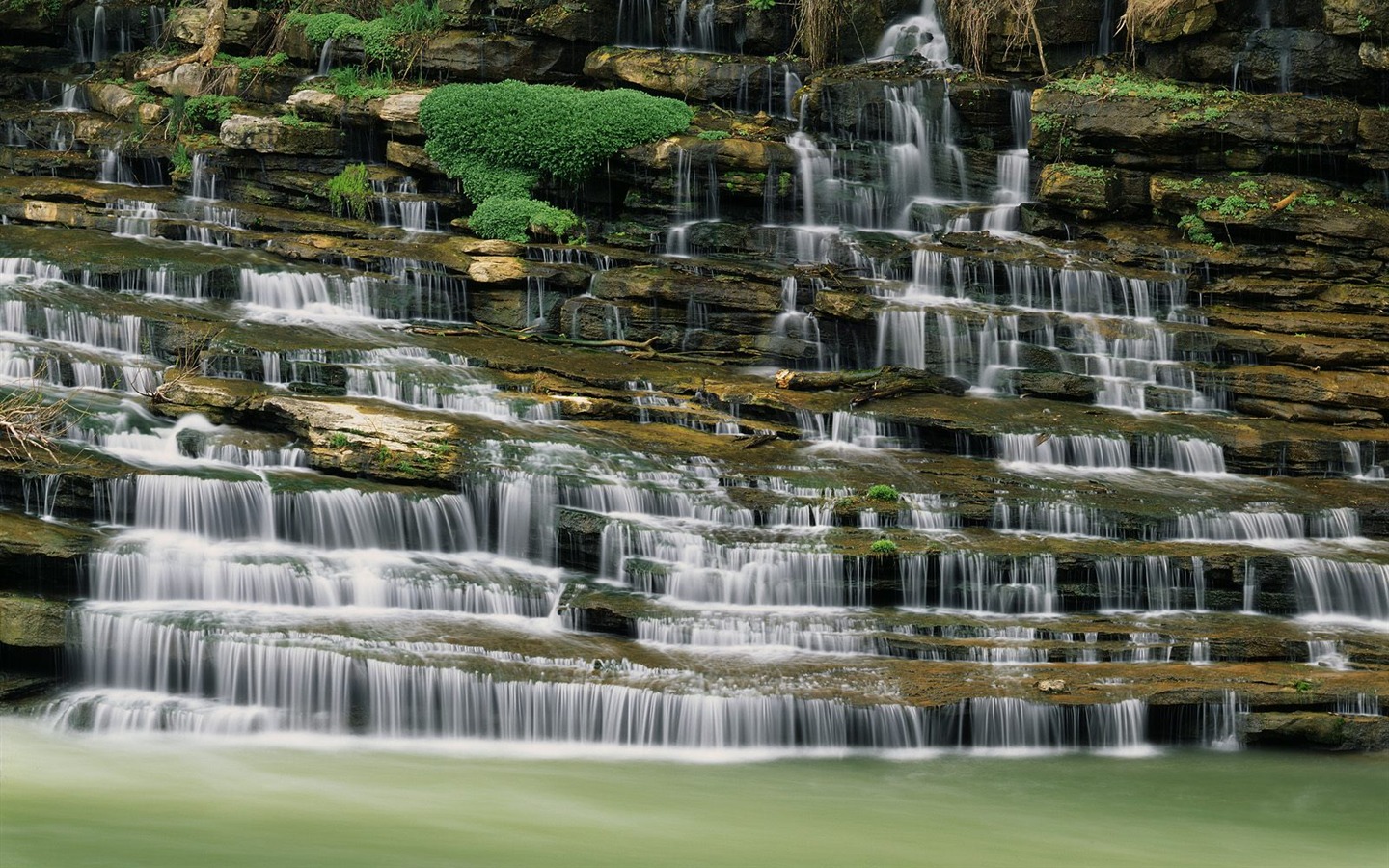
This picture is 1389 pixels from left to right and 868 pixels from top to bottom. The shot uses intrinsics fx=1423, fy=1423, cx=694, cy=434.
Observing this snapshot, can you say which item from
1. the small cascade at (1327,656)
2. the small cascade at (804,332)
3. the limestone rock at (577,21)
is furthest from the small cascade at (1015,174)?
the small cascade at (1327,656)

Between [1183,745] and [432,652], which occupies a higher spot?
[432,652]

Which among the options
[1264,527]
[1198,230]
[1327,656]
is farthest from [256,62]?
[1327,656]

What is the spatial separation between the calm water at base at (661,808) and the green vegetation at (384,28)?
1698cm

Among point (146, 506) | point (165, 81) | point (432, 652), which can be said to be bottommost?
point (432, 652)

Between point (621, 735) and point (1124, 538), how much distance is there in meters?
6.43

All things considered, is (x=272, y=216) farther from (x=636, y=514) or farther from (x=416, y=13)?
(x=636, y=514)

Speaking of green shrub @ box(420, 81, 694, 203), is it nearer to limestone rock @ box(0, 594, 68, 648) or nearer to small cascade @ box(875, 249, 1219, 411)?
small cascade @ box(875, 249, 1219, 411)

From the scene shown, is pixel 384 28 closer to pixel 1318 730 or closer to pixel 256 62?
pixel 256 62

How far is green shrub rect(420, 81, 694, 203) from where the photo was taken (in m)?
23.2

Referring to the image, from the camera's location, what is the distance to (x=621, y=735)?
39.3ft

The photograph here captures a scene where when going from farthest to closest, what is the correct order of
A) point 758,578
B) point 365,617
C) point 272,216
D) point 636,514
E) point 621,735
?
1. point 272,216
2. point 636,514
3. point 758,578
4. point 365,617
5. point 621,735

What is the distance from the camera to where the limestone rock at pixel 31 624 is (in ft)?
38.8

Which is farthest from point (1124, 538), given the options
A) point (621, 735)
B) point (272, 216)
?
point (272, 216)

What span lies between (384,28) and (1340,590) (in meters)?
18.9
